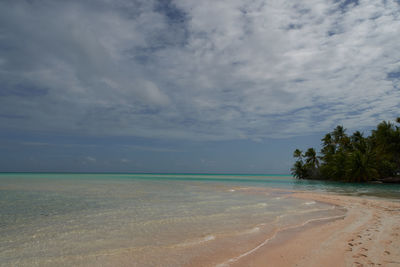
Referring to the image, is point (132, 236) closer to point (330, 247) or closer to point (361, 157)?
point (330, 247)

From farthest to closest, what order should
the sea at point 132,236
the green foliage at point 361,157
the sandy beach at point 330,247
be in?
the green foliage at point 361,157
the sea at point 132,236
the sandy beach at point 330,247

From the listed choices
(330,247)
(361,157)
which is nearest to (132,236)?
(330,247)

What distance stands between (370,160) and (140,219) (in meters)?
54.5

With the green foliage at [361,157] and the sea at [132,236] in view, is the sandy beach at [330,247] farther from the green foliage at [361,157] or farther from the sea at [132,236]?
the green foliage at [361,157]

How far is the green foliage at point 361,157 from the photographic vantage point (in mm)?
46156

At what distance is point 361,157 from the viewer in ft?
156

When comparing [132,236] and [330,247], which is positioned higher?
[330,247]

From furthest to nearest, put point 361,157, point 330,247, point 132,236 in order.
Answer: point 361,157 → point 132,236 → point 330,247

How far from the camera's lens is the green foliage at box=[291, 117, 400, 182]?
151ft

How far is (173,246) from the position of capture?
5.49 meters

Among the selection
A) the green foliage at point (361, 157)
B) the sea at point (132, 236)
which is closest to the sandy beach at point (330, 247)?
the sea at point (132, 236)

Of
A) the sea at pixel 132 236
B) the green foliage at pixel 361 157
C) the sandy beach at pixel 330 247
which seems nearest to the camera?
the sandy beach at pixel 330 247

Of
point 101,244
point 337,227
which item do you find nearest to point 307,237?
point 337,227

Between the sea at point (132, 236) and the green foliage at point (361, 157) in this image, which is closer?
the sea at point (132, 236)
